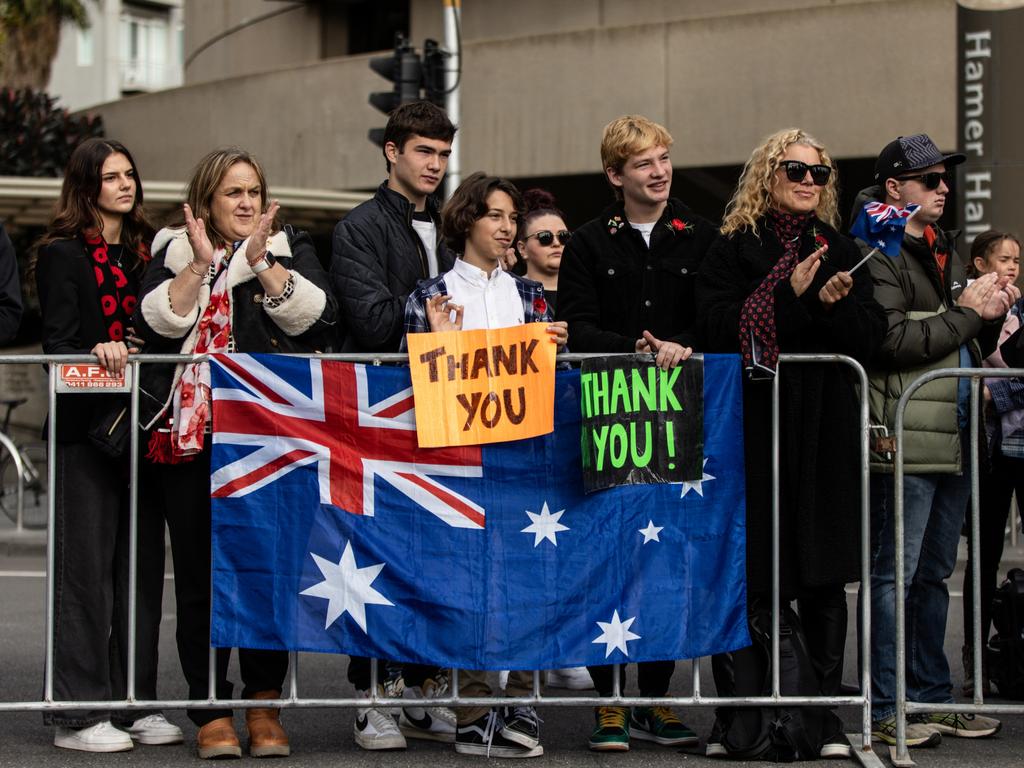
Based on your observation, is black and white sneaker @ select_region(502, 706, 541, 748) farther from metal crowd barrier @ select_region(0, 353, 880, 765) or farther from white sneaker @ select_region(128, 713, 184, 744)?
white sneaker @ select_region(128, 713, 184, 744)

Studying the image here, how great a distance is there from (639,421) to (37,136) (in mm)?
21960

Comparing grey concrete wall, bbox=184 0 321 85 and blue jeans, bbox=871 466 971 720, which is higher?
grey concrete wall, bbox=184 0 321 85

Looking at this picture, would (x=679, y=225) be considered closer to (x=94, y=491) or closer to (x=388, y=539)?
(x=388, y=539)

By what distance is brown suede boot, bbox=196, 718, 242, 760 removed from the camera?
5941 mm

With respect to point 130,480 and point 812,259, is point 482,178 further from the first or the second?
point 130,480

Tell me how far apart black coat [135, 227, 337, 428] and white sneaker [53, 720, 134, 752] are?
1.18 metres

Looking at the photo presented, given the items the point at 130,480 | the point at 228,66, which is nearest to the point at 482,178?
the point at 130,480

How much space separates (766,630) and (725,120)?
14.2 m

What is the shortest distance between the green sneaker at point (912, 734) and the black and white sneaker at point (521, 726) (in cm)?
134

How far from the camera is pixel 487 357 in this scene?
5.95m

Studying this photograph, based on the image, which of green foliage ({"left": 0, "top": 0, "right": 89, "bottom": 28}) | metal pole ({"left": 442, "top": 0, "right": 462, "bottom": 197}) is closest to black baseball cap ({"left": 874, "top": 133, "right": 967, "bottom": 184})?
metal pole ({"left": 442, "top": 0, "right": 462, "bottom": 197})

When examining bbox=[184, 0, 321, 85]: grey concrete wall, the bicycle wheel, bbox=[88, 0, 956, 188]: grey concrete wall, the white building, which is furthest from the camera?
the white building

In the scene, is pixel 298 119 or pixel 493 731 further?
pixel 298 119

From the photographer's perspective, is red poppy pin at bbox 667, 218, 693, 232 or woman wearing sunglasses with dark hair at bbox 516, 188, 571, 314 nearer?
red poppy pin at bbox 667, 218, 693, 232
